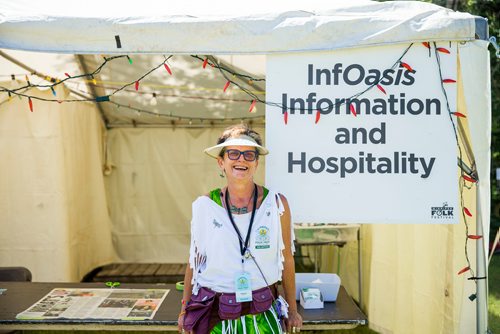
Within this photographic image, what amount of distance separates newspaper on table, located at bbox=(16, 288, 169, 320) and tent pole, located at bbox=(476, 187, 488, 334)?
5.72 ft

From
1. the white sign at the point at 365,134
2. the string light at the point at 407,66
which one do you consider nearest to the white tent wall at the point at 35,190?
the white sign at the point at 365,134

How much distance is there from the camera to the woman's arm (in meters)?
1.93

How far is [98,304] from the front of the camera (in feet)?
8.85

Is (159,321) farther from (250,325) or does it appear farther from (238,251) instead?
(238,251)

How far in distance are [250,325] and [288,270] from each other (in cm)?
29

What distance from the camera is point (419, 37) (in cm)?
221

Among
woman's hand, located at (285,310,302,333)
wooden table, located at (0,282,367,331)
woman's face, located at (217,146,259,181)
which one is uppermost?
woman's face, located at (217,146,259,181)

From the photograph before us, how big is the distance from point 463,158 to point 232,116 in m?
3.62

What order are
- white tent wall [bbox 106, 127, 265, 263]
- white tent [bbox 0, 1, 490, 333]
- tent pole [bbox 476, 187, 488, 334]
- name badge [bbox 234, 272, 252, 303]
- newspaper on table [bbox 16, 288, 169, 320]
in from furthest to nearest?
white tent wall [bbox 106, 127, 265, 263], newspaper on table [bbox 16, 288, 169, 320], tent pole [bbox 476, 187, 488, 334], white tent [bbox 0, 1, 490, 333], name badge [bbox 234, 272, 252, 303]

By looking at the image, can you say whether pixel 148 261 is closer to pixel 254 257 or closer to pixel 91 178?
pixel 91 178

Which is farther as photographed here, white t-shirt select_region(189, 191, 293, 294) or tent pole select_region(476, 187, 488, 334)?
tent pole select_region(476, 187, 488, 334)

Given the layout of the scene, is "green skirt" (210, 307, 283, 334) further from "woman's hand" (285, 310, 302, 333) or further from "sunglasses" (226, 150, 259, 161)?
"sunglasses" (226, 150, 259, 161)

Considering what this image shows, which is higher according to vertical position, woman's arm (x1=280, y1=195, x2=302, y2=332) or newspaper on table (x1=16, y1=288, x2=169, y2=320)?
woman's arm (x1=280, y1=195, x2=302, y2=332)

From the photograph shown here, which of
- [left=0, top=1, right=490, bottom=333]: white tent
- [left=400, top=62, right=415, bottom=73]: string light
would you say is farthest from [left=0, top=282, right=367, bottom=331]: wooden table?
[left=400, top=62, right=415, bottom=73]: string light
